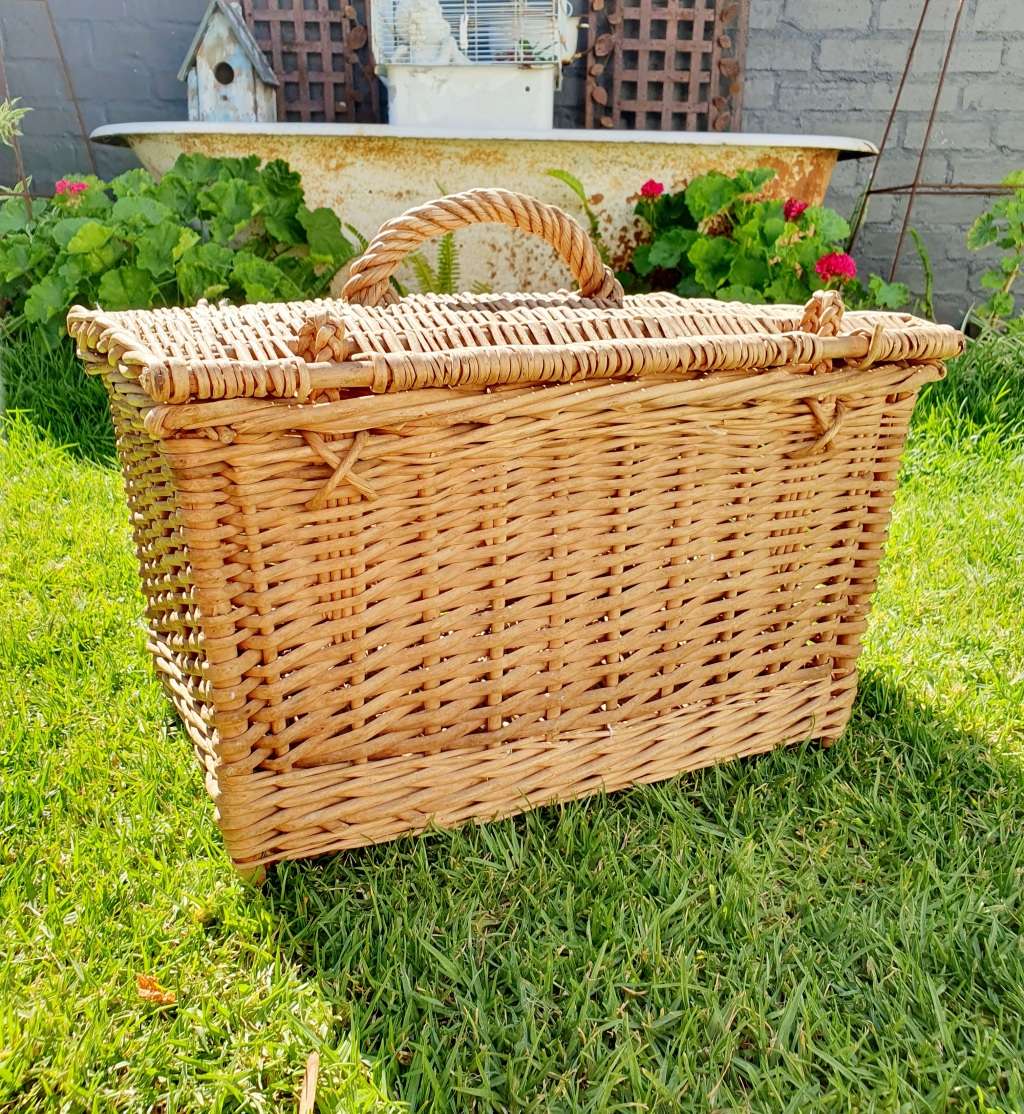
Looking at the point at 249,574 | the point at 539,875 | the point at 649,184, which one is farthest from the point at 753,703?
the point at 649,184

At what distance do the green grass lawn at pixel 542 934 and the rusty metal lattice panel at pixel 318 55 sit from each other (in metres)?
2.57

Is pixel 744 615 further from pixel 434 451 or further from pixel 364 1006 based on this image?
pixel 364 1006

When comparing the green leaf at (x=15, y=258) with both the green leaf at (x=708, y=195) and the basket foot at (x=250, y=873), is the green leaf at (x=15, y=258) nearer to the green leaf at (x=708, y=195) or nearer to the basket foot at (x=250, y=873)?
the green leaf at (x=708, y=195)

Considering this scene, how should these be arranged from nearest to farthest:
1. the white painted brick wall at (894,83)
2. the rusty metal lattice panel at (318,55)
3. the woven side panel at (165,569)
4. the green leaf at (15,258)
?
1. the woven side panel at (165,569)
2. the green leaf at (15,258)
3. the rusty metal lattice panel at (318,55)
4. the white painted brick wall at (894,83)

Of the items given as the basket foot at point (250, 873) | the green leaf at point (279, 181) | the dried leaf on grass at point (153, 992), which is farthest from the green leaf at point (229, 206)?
the dried leaf on grass at point (153, 992)

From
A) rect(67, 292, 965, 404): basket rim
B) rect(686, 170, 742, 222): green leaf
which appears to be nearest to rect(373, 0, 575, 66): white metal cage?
rect(686, 170, 742, 222): green leaf

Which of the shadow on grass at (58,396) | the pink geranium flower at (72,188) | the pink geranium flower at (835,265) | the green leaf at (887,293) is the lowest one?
the shadow on grass at (58,396)

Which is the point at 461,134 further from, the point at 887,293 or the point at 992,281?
the point at 992,281

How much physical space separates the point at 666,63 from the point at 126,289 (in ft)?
7.08

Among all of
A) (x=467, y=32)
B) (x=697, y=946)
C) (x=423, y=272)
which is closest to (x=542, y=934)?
(x=697, y=946)

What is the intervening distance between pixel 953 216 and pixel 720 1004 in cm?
373

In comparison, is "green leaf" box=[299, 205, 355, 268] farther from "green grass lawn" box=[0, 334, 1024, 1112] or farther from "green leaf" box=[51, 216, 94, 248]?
"green grass lawn" box=[0, 334, 1024, 1112]

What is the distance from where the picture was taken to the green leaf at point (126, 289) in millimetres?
2357

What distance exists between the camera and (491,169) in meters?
2.67
